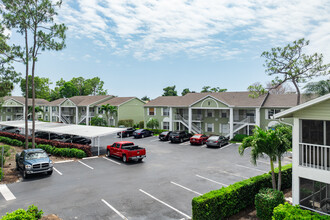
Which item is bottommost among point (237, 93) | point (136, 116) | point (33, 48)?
point (136, 116)

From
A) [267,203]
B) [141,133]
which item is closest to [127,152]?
[267,203]

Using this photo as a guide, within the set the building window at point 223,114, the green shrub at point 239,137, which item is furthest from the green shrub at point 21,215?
the building window at point 223,114

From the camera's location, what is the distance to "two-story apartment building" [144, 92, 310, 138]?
105ft

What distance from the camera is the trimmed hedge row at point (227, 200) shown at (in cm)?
866

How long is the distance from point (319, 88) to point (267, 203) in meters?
19.8

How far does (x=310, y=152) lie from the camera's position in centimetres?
918

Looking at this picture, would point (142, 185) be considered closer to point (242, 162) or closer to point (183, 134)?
point (242, 162)

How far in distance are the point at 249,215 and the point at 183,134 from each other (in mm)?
22087

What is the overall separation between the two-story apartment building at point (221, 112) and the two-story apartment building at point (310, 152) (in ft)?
66.5

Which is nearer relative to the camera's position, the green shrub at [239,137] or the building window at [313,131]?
the building window at [313,131]

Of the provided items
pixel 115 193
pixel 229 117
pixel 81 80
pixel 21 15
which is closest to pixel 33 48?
pixel 21 15

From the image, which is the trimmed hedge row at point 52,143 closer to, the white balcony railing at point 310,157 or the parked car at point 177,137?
the parked car at point 177,137

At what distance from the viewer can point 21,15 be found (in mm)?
20953

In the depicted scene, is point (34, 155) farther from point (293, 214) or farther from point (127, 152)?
point (293, 214)
